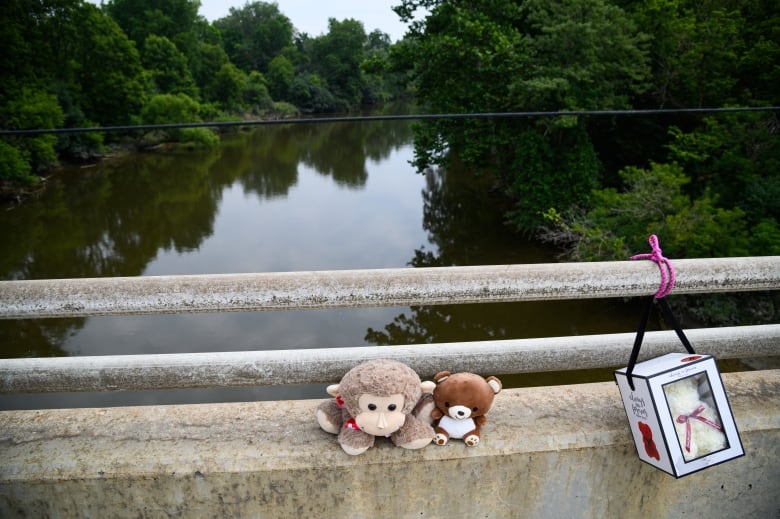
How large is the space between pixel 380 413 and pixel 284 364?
0.38m

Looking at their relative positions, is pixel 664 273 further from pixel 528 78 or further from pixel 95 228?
pixel 95 228

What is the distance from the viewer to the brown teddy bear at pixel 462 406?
1592mm

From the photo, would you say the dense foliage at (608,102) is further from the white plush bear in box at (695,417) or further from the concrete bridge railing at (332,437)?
the white plush bear in box at (695,417)

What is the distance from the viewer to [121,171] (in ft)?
84.7

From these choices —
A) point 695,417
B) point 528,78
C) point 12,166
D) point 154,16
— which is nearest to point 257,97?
point 154,16

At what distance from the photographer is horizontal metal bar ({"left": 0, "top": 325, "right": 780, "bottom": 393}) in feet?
5.45

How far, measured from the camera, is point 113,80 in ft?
101

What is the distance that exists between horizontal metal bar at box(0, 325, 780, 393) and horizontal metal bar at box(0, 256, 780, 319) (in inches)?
8.3

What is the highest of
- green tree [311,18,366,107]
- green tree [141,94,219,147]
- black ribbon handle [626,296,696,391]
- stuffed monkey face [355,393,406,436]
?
green tree [311,18,366,107]

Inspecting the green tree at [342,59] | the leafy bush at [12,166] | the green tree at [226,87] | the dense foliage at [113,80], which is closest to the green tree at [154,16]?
the dense foliage at [113,80]

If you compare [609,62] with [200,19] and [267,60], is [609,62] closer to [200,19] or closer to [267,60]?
[200,19]

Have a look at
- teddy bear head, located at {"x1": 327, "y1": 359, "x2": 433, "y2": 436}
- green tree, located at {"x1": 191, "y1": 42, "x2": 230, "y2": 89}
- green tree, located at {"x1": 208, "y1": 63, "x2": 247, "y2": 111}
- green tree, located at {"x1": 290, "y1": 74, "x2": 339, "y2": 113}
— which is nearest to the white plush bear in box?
teddy bear head, located at {"x1": 327, "y1": 359, "x2": 433, "y2": 436}

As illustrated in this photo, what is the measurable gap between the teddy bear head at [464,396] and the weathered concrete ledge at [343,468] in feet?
0.39

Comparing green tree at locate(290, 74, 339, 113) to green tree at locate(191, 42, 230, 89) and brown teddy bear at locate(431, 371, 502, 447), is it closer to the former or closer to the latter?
green tree at locate(191, 42, 230, 89)
